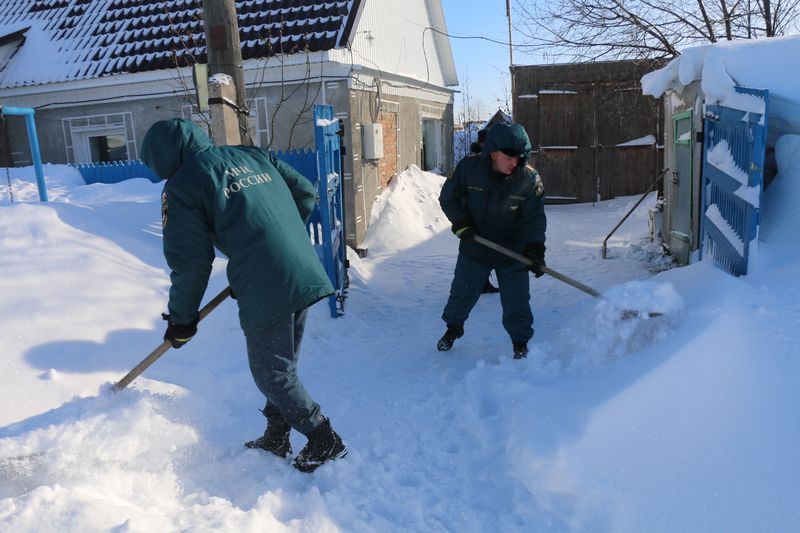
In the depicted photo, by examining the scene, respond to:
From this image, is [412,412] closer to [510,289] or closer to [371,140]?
[510,289]

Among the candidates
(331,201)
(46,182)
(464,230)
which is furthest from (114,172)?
(464,230)

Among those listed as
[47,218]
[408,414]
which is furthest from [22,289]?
[408,414]

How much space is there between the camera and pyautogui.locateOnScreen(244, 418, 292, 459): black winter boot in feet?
10.0

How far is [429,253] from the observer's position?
8.62 meters

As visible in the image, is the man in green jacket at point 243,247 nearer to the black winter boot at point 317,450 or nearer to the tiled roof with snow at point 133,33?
the black winter boot at point 317,450

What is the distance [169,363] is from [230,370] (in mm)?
394

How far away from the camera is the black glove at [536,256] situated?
4121mm

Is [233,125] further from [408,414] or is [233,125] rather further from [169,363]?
[408,414]

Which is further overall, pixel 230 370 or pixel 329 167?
pixel 329 167

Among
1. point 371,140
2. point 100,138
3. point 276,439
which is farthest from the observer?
point 100,138

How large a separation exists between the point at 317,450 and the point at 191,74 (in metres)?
7.52

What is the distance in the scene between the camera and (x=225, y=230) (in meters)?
2.64

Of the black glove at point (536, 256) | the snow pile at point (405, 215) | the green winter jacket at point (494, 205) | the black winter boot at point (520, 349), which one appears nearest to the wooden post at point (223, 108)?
the green winter jacket at point (494, 205)

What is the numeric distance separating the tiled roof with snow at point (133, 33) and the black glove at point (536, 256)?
499 centimetres
